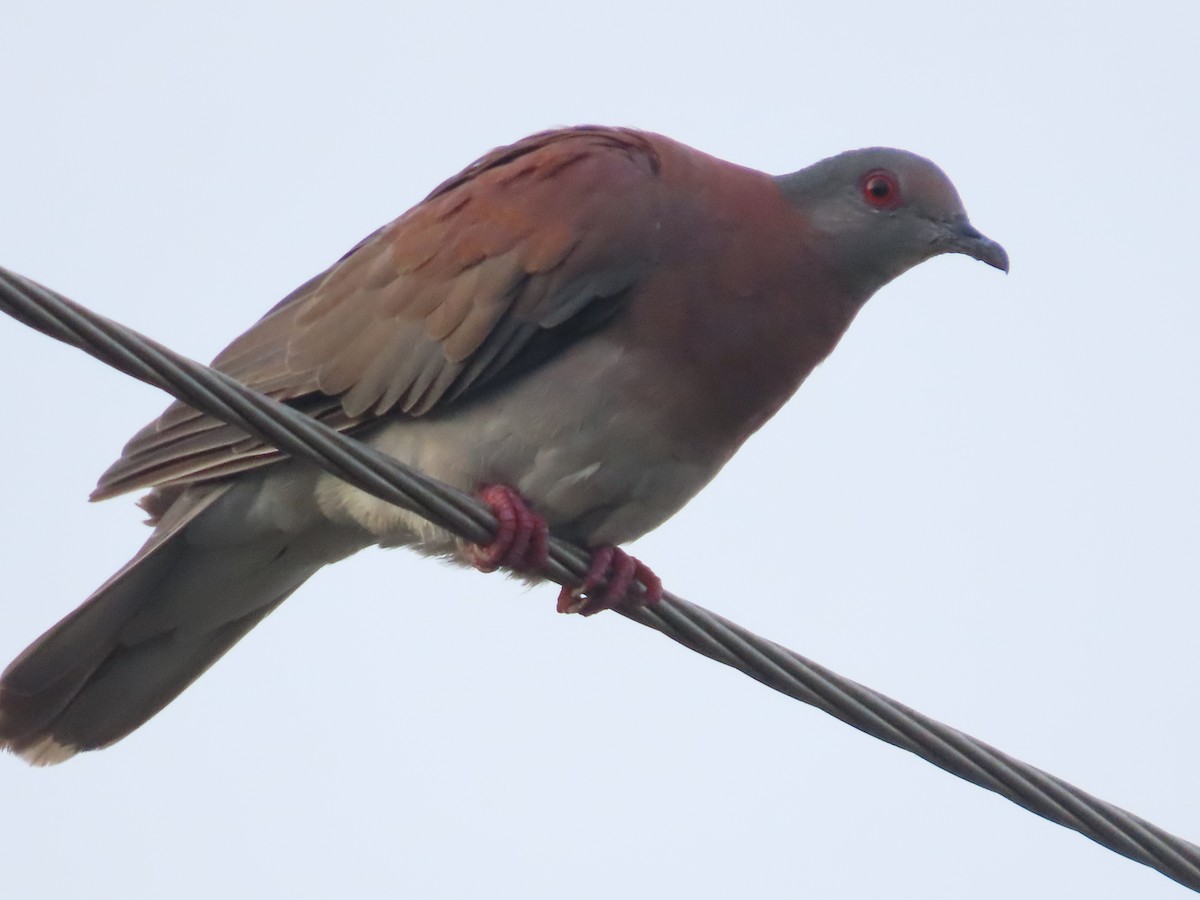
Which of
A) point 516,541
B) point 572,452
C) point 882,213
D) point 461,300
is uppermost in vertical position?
point 882,213

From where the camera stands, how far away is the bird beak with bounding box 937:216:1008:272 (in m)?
5.54

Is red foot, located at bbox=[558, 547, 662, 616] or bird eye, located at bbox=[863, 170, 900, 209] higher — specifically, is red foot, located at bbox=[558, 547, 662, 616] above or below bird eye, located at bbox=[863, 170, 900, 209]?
below

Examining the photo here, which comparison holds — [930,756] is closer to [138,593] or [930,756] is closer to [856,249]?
[856,249]

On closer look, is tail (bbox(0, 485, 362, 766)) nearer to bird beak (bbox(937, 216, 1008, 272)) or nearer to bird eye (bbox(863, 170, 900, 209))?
bird eye (bbox(863, 170, 900, 209))

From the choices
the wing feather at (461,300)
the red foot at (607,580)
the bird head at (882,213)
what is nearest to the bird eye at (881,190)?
the bird head at (882,213)

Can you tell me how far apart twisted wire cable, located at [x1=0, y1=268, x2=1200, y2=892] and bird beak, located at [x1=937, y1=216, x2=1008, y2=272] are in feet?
6.61

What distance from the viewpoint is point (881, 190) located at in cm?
555

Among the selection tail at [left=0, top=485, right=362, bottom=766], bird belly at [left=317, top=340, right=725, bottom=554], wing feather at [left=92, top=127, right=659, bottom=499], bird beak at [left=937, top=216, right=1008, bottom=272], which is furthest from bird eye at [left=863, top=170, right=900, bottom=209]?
tail at [left=0, top=485, right=362, bottom=766]

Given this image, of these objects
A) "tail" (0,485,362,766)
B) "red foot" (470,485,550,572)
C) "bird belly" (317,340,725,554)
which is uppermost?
"bird belly" (317,340,725,554)

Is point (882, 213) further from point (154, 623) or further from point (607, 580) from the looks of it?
point (154, 623)

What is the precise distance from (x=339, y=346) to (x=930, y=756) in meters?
2.37

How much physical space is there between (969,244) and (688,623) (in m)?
2.13

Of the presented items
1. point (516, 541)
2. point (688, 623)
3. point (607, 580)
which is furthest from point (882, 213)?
point (688, 623)

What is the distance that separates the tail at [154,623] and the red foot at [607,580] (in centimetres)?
84
